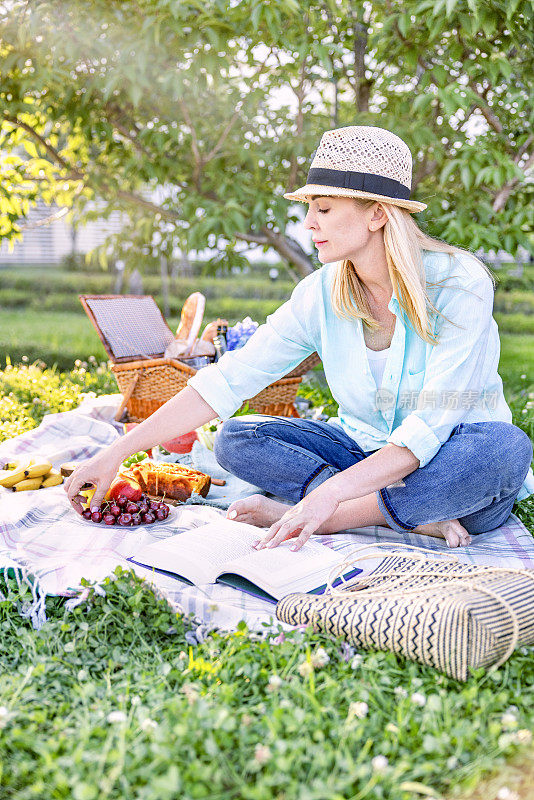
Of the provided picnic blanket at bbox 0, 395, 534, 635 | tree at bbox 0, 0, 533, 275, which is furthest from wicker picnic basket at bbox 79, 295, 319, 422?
picnic blanket at bbox 0, 395, 534, 635

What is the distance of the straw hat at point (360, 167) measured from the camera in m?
2.24

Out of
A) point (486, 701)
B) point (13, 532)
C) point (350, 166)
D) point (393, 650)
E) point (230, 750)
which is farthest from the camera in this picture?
point (13, 532)

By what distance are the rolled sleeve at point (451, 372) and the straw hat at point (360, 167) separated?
0.34m

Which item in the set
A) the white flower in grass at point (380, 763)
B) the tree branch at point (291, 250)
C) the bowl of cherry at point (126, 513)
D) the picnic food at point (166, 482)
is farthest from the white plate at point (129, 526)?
the tree branch at point (291, 250)

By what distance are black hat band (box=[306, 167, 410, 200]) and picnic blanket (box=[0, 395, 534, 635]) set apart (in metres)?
1.07

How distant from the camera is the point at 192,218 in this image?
4.59 m

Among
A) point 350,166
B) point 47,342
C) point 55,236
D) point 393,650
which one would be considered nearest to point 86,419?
point 350,166

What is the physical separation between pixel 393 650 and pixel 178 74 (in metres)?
3.31

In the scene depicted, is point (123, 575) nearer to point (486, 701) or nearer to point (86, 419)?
point (486, 701)

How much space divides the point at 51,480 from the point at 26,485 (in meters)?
0.11

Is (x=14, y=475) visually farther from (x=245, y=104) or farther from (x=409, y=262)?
(x=245, y=104)

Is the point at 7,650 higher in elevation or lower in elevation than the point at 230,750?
lower

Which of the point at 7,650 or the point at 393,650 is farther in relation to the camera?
the point at 7,650

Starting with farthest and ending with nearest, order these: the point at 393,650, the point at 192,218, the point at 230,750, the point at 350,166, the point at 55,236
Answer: the point at 55,236, the point at 192,218, the point at 350,166, the point at 393,650, the point at 230,750
